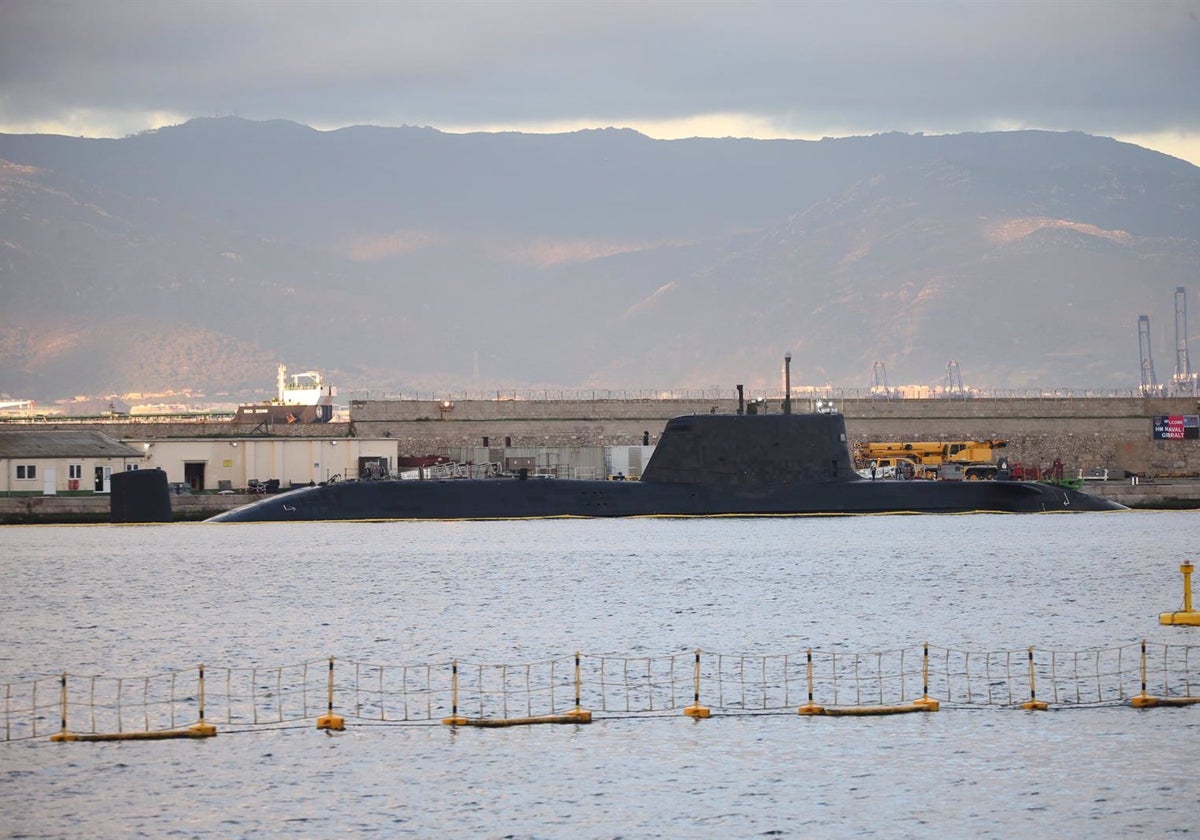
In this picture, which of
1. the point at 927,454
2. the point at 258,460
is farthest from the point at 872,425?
the point at 258,460

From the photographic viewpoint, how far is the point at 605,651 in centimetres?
3338

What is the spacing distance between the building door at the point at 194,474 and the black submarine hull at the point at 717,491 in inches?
614

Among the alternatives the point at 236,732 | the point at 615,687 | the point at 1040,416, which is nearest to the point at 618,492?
the point at 615,687

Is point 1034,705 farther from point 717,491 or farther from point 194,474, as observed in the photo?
point 194,474

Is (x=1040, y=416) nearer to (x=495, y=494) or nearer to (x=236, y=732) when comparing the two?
(x=495, y=494)

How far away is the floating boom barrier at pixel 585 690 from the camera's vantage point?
85.7ft

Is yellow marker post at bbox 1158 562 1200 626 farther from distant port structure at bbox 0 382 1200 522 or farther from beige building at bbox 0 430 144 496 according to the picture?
beige building at bbox 0 430 144 496

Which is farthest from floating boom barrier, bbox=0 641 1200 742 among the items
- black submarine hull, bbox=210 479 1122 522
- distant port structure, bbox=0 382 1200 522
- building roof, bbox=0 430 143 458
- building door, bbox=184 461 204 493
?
distant port structure, bbox=0 382 1200 522

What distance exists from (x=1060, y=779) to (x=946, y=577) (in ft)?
87.3

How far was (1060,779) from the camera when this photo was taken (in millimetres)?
22047

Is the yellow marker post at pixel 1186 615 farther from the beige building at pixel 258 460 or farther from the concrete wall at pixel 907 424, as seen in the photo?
the concrete wall at pixel 907 424

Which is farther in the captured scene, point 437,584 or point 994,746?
point 437,584

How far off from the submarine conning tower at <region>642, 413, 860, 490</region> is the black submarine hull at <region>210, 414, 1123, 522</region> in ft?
0.10

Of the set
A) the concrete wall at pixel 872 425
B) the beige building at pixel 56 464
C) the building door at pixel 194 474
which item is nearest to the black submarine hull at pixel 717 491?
→ the beige building at pixel 56 464
